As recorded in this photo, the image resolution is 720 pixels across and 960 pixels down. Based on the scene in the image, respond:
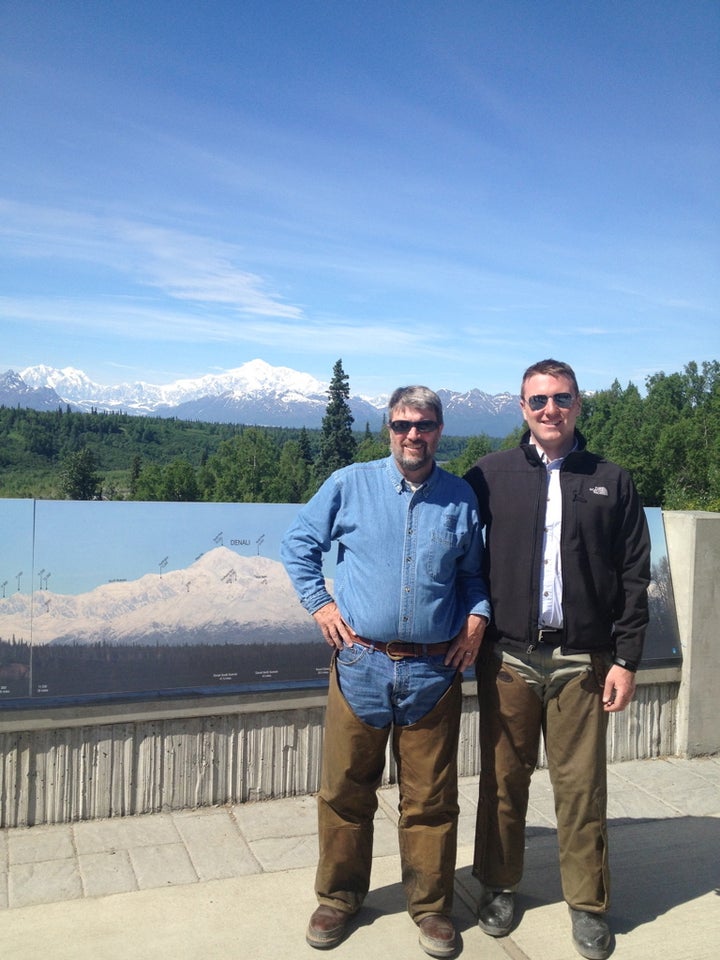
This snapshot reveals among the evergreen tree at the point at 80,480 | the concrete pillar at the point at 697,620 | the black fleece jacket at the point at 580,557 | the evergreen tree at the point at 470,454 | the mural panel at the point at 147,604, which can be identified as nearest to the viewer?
the black fleece jacket at the point at 580,557

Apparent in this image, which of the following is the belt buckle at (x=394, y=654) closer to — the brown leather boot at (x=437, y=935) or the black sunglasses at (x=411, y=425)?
the black sunglasses at (x=411, y=425)

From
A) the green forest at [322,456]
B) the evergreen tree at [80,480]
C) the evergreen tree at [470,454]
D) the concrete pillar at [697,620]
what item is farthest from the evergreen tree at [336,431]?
the concrete pillar at [697,620]

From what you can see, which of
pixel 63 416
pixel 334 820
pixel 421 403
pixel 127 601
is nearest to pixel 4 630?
pixel 127 601

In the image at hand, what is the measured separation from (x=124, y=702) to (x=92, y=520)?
0.77 metres

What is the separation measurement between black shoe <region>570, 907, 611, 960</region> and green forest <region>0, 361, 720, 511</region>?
2490 inches

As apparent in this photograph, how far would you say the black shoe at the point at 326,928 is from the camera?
2.67 m

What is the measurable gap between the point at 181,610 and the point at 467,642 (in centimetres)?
144

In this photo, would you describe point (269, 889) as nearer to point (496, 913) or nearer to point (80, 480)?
point (496, 913)

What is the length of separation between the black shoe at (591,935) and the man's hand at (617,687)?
2.24 feet

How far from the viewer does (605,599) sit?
2766 millimetres

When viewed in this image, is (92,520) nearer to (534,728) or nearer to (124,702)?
(124,702)

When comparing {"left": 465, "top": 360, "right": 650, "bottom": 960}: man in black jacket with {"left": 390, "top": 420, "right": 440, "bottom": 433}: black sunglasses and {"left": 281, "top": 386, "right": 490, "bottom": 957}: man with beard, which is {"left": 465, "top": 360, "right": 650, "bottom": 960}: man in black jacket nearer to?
{"left": 281, "top": 386, "right": 490, "bottom": 957}: man with beard

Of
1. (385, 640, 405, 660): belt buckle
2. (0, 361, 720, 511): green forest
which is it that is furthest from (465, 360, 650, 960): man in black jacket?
(0, 361, 720, 511): green forest

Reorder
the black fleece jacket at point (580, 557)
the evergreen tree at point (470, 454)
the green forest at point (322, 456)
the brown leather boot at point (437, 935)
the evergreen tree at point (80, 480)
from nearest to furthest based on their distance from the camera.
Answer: the brown leather boot at point (437, 935), the black fleece jacket at point (580, 557), the green forest at point (322, 456), the evergreen tree at point (80, 480), the evergreen tree at point (470, 454)
